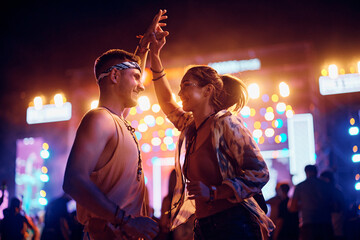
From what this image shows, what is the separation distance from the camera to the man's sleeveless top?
91.7 inches

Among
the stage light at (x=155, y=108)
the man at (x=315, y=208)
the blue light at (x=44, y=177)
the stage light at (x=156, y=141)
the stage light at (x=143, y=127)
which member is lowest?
the blue light at (x=44, y=177)

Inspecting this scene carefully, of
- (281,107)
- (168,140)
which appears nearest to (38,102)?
(168,140)

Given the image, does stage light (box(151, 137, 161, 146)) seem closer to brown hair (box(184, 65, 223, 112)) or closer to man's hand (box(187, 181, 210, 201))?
brown hair (box(184, 65, 223, 112))

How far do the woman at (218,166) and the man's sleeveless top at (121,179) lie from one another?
0.35 meters

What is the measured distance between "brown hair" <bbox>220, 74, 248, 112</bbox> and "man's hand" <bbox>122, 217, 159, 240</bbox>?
51.3 inches

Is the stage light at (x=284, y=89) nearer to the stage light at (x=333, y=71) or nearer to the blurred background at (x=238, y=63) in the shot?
the blurred background at (x=238, y=63)

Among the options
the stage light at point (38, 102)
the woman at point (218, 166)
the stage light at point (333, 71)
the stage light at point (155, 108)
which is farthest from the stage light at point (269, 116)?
the woman at point (218, 166)

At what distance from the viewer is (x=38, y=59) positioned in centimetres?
1294

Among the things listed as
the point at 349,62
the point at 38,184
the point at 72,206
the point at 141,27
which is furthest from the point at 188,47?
the point at 38,184

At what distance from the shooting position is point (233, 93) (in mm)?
3129

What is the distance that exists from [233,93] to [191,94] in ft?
1.17

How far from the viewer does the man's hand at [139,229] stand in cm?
216

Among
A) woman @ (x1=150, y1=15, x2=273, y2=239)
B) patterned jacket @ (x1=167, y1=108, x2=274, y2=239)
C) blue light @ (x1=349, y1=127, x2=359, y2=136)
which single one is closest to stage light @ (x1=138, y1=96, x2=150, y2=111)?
blue light @ (x1=349, y1=127, x2=359, y2=136)

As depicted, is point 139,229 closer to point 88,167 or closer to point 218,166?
point 88,167
